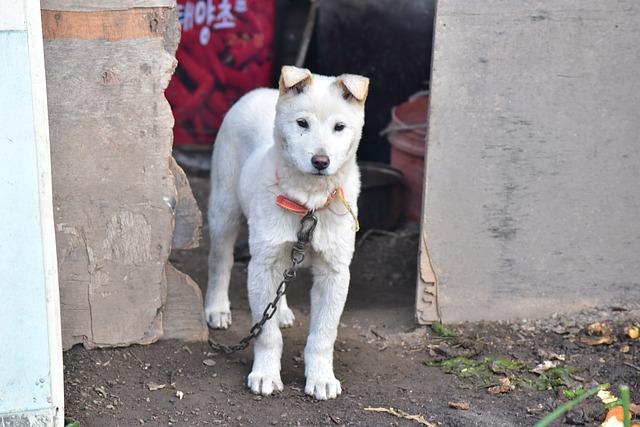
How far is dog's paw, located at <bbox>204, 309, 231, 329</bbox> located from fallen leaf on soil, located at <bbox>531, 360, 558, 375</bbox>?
1758mm

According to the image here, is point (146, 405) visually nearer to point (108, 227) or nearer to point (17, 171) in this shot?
point (108, 227)

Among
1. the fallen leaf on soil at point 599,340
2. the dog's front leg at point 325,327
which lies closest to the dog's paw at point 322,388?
Answer: the dog's front leg at point 325,327

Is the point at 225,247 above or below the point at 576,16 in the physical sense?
Answer: below

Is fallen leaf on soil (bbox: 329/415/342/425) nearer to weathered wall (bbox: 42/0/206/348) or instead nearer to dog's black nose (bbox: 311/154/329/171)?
weathered wall (bbox: 42/0/206/348)

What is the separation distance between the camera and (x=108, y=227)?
15.2 feet

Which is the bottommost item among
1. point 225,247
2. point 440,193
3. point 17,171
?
point 225,247

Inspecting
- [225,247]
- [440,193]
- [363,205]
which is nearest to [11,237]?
[225,247]

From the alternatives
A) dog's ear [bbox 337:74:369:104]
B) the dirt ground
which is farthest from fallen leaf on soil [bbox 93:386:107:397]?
dog's ear [bbox 337:74:369:104]

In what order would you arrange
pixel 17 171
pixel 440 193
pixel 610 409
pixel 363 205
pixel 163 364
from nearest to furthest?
1. pixel 17 171
2. pixel 610 409
3. pixel 163 364
4. pixel 440 193
5. pixel 363 205

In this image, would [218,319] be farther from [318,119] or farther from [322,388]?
[318,119]

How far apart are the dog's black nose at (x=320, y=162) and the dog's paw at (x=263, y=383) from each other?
117 cm

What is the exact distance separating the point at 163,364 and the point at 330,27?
4242 millimetres

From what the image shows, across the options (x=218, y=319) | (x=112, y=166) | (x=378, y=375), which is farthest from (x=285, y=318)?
(x=112, y=166)

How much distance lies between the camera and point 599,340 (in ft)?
17.0
